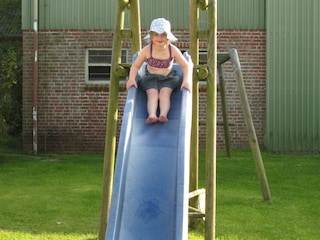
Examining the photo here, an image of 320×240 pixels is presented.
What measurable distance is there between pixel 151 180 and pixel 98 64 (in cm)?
1136

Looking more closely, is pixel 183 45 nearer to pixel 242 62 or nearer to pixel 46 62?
pixel 242 62

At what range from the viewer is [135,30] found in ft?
23.2

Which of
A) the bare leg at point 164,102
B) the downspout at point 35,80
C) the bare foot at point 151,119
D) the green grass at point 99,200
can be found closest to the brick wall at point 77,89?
the downspout at point 35,80

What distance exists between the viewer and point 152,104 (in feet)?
22.2

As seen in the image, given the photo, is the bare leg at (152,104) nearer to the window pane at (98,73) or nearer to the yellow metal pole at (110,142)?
the yellow metal pole at (110,142)

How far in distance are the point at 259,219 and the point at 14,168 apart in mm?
6918

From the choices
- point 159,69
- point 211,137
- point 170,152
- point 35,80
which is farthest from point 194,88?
point 35,80

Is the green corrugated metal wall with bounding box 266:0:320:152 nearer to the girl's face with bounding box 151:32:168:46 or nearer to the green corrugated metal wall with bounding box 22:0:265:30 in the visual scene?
the green corrugated metal wall with bounding box 22:0:265:30

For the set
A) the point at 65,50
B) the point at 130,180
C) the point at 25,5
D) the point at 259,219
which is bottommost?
the point at 259,219

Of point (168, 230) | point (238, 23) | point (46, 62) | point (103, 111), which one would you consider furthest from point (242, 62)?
point (168, 230)

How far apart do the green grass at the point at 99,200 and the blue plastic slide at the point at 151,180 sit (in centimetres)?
141

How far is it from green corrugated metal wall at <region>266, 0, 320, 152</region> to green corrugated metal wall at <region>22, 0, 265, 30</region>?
0.51 meters

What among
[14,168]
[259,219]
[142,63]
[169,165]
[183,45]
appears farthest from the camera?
[183,45]

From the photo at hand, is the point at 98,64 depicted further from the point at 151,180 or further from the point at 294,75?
the point at 151,180
